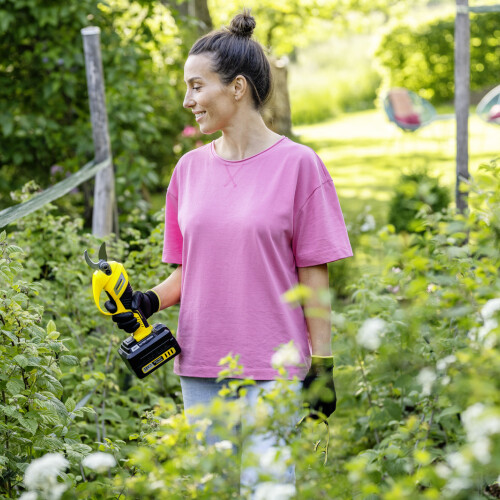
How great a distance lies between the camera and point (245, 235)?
1.94m

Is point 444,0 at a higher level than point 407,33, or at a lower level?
lower

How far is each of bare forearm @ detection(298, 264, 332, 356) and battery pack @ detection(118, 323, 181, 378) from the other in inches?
14.0

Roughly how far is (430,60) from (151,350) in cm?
1607

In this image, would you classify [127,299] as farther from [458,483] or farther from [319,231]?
[458,483]

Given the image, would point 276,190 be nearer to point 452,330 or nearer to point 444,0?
point 452,330

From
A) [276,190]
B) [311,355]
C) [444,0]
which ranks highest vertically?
[276,190]

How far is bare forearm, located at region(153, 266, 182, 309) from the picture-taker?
2201 millimetres

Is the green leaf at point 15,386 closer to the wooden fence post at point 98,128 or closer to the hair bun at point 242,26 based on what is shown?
the hair bun at point 242,26

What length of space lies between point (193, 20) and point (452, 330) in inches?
161

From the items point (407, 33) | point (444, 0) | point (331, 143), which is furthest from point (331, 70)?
point (444, 0)

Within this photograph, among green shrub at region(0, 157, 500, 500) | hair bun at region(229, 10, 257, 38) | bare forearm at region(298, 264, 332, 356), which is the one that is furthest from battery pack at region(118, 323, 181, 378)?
hair bun at region(229, 10, 257, 38)

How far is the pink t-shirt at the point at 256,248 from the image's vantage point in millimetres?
1951

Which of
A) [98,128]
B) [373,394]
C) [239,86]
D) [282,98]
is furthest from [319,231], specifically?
[282,98]

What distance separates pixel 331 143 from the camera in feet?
51.1
